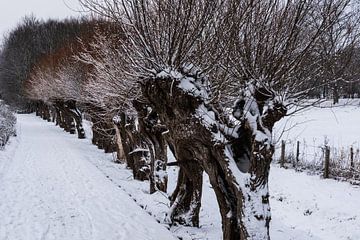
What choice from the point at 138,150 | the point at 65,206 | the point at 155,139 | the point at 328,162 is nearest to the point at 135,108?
the point at 155,139

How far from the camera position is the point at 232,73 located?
670 cm

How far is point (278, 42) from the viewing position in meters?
6.19

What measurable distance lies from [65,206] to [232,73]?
6.20 meters

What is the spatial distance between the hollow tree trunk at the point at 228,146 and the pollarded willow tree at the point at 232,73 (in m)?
0.02

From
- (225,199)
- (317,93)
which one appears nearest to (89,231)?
(225,199)

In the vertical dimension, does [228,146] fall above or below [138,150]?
above

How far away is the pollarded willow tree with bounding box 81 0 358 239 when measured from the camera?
6.13 m

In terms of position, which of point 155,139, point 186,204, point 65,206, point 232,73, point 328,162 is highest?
point 232,73

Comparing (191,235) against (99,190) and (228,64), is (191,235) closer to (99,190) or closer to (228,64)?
(228,64)

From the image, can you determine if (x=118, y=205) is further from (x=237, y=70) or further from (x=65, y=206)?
(x=237, y=70)

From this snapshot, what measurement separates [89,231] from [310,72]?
531 centimetres

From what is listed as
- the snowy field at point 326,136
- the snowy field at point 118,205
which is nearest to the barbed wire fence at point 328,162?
the snowy field at point 326,136

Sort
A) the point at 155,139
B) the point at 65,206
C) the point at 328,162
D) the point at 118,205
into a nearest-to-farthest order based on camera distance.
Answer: the point at 65,206 < the point at 118,205 < the point at 155,139 < the point at 328,162

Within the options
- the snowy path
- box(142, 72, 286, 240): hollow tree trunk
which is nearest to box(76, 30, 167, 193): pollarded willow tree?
the snowy path
